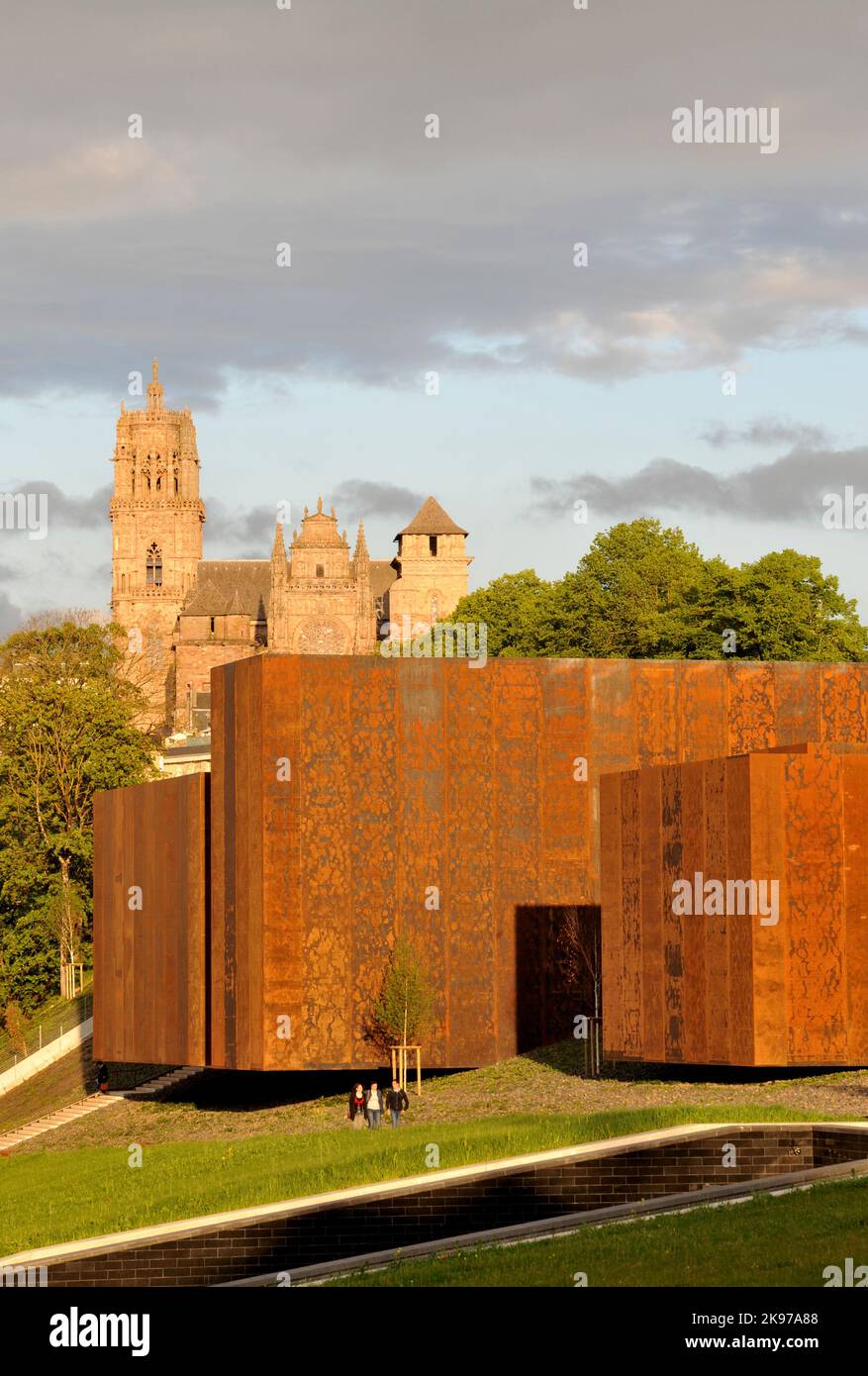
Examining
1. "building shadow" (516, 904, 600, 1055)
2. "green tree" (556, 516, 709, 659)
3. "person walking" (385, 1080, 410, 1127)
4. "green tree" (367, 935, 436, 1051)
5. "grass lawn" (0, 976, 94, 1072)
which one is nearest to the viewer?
"person walking" (385, 1080, 410, 1127)

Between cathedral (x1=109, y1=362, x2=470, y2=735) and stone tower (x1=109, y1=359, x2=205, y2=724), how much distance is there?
8 cm

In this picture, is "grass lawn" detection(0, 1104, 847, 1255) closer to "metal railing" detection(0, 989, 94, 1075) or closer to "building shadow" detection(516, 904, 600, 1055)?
"building shadow" detection(516, 904, 600, 1055)

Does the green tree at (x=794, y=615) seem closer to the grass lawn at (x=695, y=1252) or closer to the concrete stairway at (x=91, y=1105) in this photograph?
the concrete stairway at (x=91, y=1105)

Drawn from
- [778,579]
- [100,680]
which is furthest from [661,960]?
[100,680]

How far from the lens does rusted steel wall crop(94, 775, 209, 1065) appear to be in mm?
39281

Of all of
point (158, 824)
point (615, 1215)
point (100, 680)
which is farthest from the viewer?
A: point (100, 680)

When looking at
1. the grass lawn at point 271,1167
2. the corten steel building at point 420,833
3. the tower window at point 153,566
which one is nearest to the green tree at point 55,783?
the corten steel building at point 420,833

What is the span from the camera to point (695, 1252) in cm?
1905

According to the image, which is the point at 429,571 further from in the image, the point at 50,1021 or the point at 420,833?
the point at 420,833

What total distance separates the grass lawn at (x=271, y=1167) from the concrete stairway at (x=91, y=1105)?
9.98 metres

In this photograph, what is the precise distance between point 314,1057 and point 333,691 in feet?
22.9

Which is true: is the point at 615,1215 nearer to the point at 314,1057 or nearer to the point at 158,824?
the point at 314,1057

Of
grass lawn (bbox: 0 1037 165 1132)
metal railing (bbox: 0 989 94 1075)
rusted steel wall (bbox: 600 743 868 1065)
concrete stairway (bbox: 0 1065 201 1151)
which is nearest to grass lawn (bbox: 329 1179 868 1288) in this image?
rusted steel wall (bbox: 600 743 868 1065)

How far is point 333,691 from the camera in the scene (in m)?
37.4
